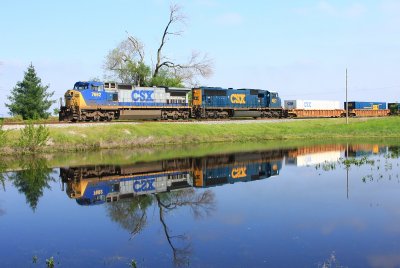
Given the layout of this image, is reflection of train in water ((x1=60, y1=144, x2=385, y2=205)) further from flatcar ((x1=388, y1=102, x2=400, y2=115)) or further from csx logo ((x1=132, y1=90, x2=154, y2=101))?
flatcar ((x1=388, y1=102, x2=400, y2=115))

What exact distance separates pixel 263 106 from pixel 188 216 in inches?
1821

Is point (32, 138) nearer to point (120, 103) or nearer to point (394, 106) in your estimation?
point (120, 103)

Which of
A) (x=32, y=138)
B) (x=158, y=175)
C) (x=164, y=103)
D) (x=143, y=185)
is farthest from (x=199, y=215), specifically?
(x=164, y=103)

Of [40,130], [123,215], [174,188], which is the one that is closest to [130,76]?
Result: [40,130]

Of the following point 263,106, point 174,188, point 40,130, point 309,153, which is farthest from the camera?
point 263,106

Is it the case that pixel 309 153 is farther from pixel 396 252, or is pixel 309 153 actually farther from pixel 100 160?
pixel 396 252

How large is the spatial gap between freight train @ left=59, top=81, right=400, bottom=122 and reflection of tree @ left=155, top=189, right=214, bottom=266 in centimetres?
2485

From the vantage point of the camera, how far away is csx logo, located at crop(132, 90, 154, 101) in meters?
44.6

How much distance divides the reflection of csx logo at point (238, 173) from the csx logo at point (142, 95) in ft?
71.1

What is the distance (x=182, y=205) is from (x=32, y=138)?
19.5 metres

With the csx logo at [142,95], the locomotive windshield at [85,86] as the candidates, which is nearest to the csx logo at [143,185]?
the locomotive windshield at [85,86]

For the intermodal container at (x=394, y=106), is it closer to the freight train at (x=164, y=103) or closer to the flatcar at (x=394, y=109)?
the flatcar at (x=394, y=109)

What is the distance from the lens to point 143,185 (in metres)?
20.5

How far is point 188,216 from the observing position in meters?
14.8
